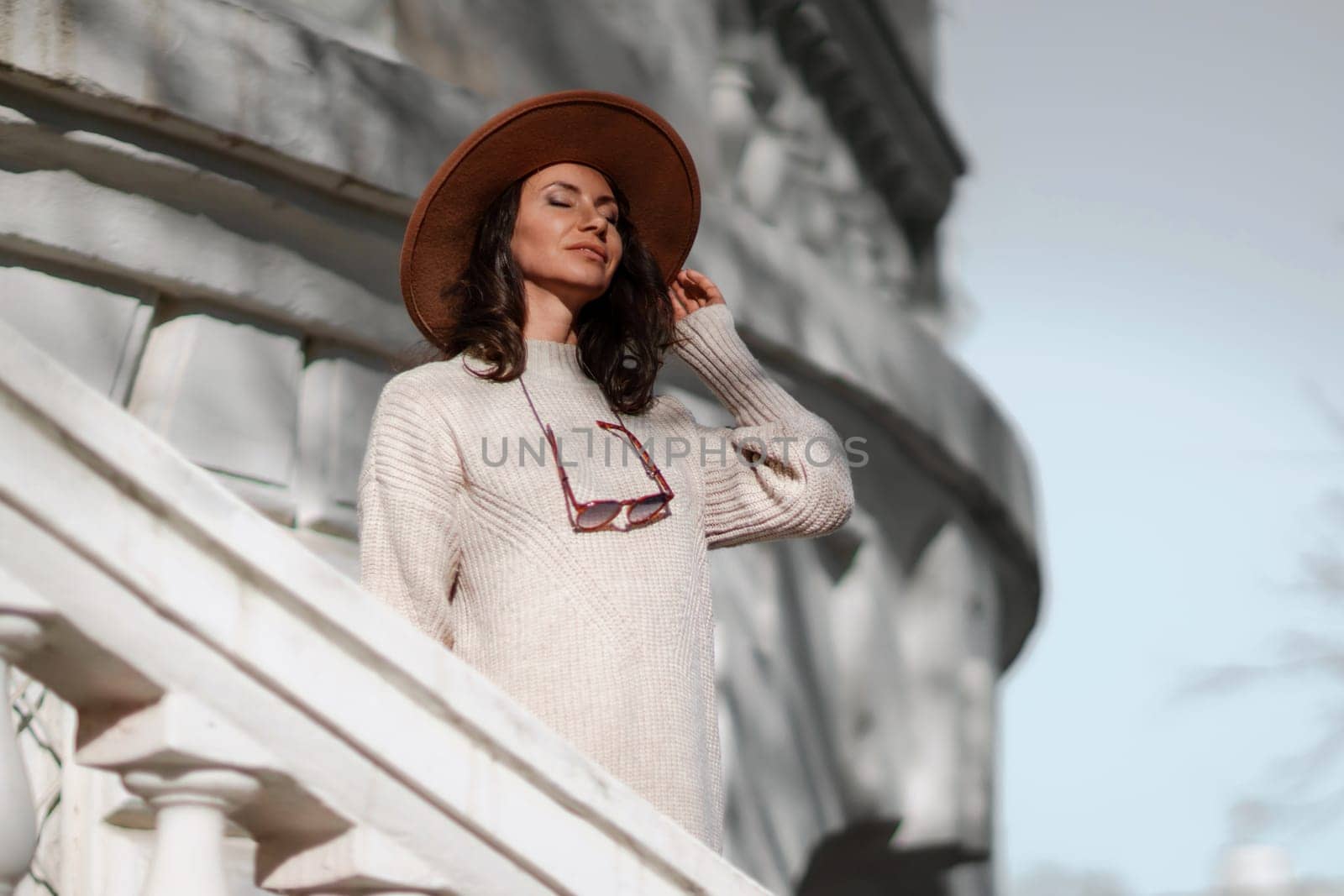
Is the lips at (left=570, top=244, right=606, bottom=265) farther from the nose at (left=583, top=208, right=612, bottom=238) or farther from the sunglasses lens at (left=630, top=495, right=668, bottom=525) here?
the sunglasses lens at (left=630, top=495, right=668, bottom=525)

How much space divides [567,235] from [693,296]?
9.6 inches

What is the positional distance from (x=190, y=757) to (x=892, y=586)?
12.3ft

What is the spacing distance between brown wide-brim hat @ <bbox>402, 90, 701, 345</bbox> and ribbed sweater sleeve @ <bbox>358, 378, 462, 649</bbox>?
0.26 meters

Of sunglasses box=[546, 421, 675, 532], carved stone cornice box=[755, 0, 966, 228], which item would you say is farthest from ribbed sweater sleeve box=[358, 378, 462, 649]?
carved stone cornice box=[755, 0, 966, 228]

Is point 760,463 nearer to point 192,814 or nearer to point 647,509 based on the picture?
point 647,509

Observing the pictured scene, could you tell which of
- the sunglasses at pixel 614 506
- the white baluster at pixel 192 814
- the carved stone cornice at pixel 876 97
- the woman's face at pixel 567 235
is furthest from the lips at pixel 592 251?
the carved stone cornice at pixel 876 97

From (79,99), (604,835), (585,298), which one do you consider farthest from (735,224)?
(604,835)

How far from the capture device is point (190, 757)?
1258 millimetres

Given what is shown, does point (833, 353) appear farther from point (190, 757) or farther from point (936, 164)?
point (190, 757)

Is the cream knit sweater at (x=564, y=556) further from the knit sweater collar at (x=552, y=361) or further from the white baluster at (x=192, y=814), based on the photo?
the white baluster at (x=192, y=814)

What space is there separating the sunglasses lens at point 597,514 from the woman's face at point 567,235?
34 centimetres

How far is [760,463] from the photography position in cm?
228

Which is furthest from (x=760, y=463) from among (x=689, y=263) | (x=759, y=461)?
(x=689, y=263)

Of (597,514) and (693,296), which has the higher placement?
(693,296)
